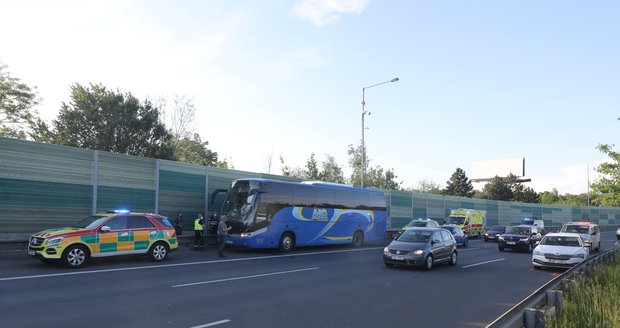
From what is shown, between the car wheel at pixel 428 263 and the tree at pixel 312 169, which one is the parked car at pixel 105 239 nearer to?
the car wheel at pixel 428 263

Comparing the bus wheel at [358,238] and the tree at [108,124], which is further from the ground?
the tree at [108,124]

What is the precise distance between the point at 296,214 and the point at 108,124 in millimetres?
28478

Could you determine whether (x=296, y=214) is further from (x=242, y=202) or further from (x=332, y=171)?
(x=332, y=171)

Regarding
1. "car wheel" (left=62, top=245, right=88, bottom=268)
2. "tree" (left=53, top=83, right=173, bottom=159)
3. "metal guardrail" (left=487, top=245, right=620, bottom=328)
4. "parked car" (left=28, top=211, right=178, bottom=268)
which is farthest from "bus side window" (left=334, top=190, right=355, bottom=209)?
"tree" (left=53, top=83, right=173, bottom=159)

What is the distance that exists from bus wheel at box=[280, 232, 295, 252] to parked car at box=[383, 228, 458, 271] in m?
6.63

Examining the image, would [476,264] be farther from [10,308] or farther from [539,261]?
[10,308]

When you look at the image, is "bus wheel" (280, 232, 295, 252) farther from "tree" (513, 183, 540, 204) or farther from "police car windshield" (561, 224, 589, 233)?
"tree" (513, 183, 540, 204)

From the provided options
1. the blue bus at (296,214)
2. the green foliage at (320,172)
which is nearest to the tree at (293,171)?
the green foliage at (320,172)

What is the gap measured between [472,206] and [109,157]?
137 feet

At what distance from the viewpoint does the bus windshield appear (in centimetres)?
2102

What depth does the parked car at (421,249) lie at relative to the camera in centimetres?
1573

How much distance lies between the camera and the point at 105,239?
1493cm

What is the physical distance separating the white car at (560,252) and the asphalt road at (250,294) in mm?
491

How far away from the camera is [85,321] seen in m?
7.62
